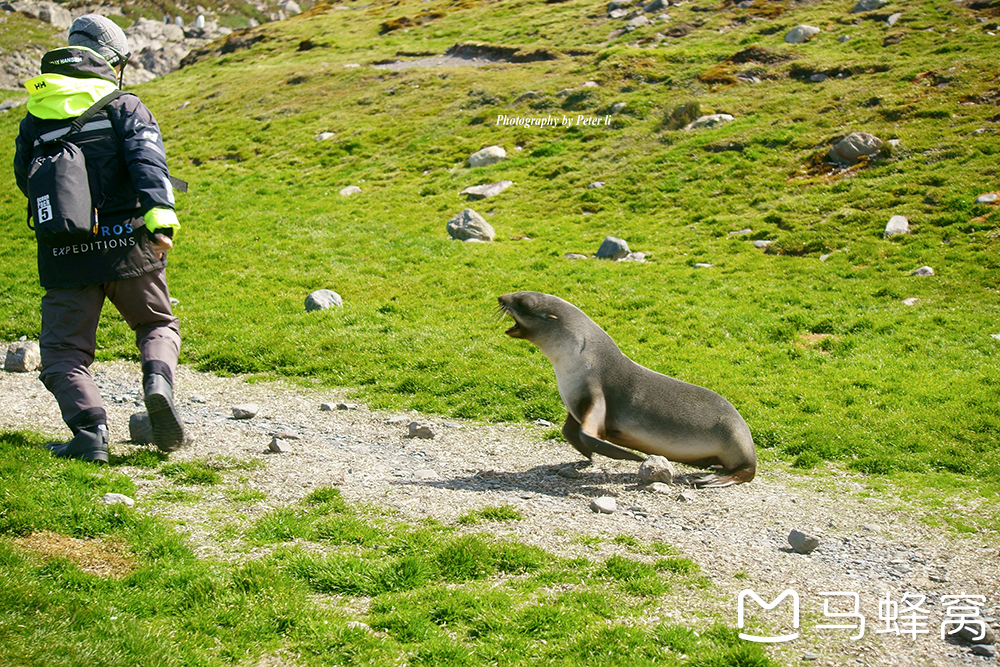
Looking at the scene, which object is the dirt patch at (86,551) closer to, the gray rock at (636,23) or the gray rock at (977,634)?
the gray rock at (977,634)

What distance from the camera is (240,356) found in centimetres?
1410

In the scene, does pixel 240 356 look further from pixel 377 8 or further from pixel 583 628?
pixel 377 8

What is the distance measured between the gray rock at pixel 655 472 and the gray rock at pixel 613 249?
12.8 meters

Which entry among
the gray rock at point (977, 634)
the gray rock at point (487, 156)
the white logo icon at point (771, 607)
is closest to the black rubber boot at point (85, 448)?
the white logo icon at point (771, 607)

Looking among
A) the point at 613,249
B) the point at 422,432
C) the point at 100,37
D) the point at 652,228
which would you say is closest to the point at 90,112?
the point at 100,37

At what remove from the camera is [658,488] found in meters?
8.91

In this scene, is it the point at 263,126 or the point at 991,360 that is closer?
the point at 991,360

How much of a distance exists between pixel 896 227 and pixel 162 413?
62.7 ft

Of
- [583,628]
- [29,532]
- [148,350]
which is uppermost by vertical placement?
[148,350]

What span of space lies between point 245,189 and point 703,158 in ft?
54.8

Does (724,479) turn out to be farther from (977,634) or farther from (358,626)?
(358,626)

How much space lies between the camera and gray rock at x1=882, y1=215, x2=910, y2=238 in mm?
20688

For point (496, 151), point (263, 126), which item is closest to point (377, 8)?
point (263, 126)

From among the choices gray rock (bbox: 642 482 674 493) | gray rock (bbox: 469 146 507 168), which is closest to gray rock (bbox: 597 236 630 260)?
gray rock (bbox: 469 146 507 168)
